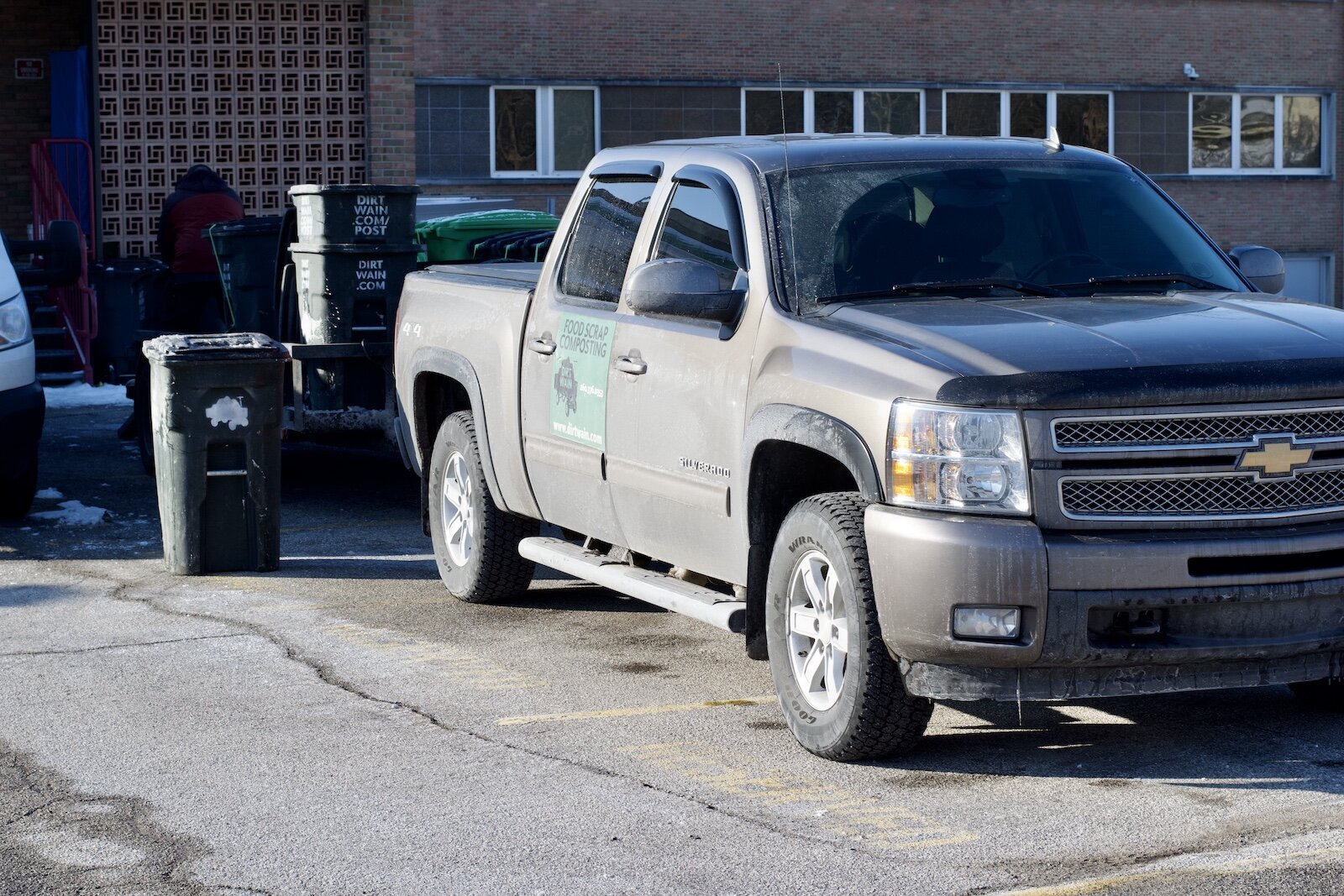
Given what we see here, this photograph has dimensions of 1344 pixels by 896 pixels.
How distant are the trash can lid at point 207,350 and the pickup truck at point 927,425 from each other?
1.86 m

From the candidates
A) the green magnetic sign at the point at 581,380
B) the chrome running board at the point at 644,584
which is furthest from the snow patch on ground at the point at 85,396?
the green magnetic sign at the point at 581,380

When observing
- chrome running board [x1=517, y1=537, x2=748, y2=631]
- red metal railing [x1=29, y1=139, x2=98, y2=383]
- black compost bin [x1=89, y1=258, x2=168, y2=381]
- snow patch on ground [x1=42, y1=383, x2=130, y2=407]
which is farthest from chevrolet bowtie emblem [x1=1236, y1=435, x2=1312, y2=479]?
red metal railing [x1=29, y1=139, x2=98, y2=383]

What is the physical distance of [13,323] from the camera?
10250mm

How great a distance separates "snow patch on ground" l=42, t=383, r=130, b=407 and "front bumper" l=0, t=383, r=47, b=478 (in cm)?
732

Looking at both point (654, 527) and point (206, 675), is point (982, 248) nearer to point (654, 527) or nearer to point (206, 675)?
point (654, 527)

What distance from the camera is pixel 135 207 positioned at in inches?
804

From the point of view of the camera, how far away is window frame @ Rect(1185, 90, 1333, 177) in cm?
3203

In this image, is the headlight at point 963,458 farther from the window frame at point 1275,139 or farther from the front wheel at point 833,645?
the window frame at point 1275,139

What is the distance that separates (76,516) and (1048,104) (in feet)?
75.4

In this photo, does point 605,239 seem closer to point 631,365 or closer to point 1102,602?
point 631,365

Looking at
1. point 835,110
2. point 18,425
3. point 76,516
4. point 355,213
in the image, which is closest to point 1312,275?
point 835,110

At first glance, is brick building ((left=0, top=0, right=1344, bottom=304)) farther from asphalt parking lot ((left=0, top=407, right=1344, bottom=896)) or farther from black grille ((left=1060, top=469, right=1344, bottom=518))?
black grille ((left=1060, top=469, right=1344, bottom=518))

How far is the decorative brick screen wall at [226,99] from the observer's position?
792 inches

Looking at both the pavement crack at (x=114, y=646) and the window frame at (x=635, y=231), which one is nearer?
the window frame at (x=635, y=231)
